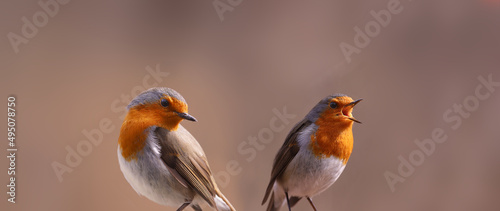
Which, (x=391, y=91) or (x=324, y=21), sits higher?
(x=324, y=21)

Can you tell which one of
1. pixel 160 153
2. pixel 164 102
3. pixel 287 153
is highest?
pixel 164 102

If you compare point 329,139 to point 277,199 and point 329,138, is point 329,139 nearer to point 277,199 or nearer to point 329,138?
point 329,138

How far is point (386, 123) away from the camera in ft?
6.86

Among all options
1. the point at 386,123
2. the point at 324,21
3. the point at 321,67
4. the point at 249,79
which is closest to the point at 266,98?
the point at 249,79

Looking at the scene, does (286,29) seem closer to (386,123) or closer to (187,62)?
(187,62)

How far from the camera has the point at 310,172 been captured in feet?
4.69

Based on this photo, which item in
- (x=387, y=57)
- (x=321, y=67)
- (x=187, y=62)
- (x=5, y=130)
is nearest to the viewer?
(x=5, y=130)

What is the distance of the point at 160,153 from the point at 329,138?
1.57 ft

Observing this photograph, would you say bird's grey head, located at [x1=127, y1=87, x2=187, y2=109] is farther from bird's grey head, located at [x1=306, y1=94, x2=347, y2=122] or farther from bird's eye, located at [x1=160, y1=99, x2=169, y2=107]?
bird's grey head, located at [x1=306, y1=94, x2=347, y2=122]

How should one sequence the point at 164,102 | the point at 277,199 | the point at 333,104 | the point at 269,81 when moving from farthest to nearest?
1. the point at 269,81
2. the point at 277,199
3. the point at 333,104
4. the point at 164,102

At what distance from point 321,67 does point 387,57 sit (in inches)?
13.0

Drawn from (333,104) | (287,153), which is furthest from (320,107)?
(287,153)

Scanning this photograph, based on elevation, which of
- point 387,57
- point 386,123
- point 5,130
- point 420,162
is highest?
point 5,130

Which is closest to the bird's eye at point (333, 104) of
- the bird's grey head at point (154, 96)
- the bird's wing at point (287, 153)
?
the bird's wing at point (287, 153)
